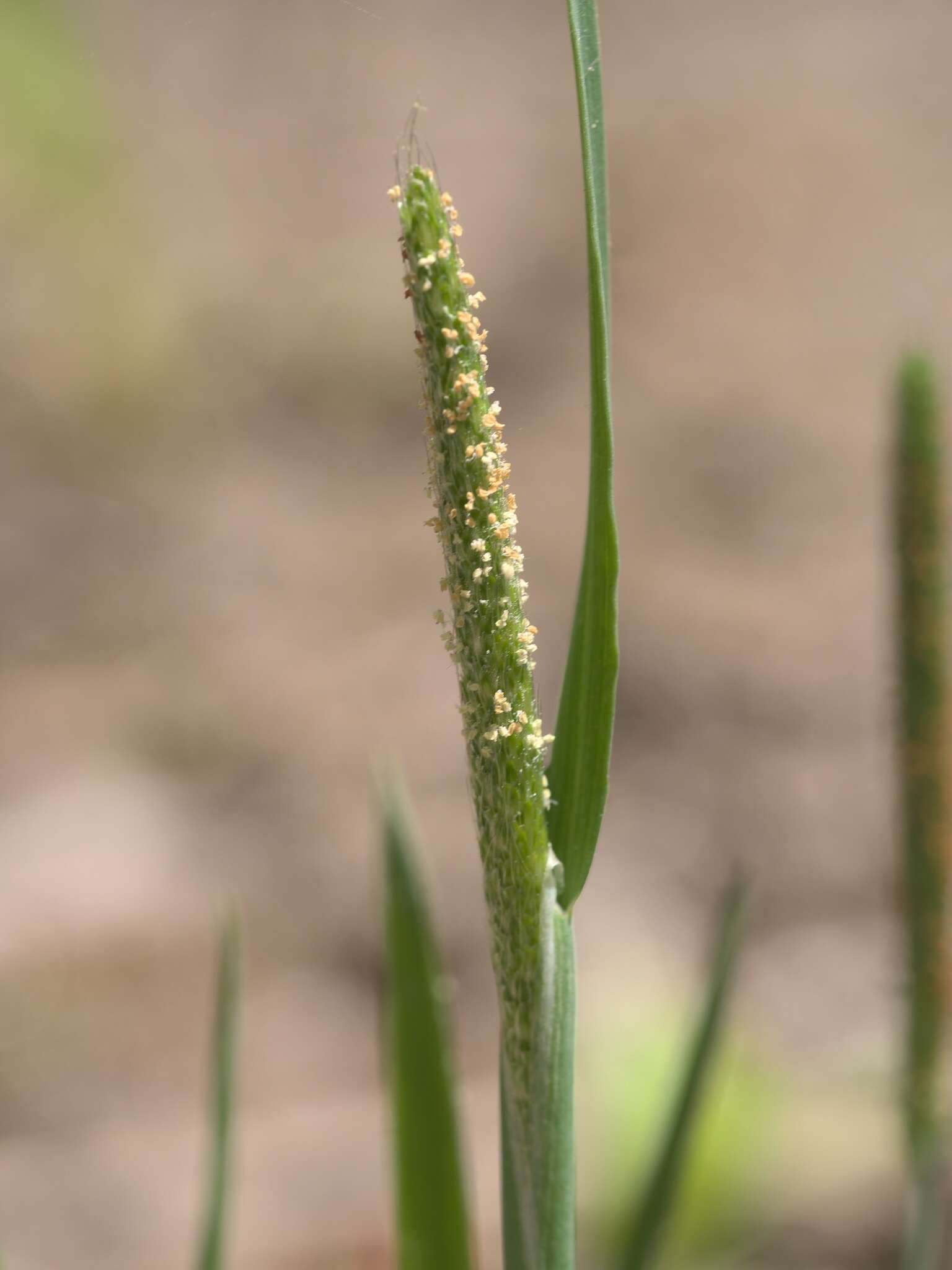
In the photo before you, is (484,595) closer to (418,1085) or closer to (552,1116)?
(552,1116)

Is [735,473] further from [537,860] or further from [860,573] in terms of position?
[537,860]

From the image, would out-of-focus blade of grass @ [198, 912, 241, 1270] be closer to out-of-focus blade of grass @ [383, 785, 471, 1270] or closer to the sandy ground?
out-of-focus blade of grass @ [383, 785, 471, 1270]

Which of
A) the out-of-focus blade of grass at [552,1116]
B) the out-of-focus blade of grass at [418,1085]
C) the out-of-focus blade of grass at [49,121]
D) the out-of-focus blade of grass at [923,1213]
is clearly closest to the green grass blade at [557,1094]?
the out-of-focus blade of grass at [552,1116]

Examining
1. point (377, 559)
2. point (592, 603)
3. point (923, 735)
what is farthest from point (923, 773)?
point (377, 559)

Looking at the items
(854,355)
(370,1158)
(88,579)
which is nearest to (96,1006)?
(370,1158)

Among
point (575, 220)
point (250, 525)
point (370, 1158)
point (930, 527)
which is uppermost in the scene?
point (575, 220)

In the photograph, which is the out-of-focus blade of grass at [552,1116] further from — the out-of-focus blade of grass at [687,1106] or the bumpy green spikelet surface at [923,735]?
the bumpy green spikelet surface at [923,735]
